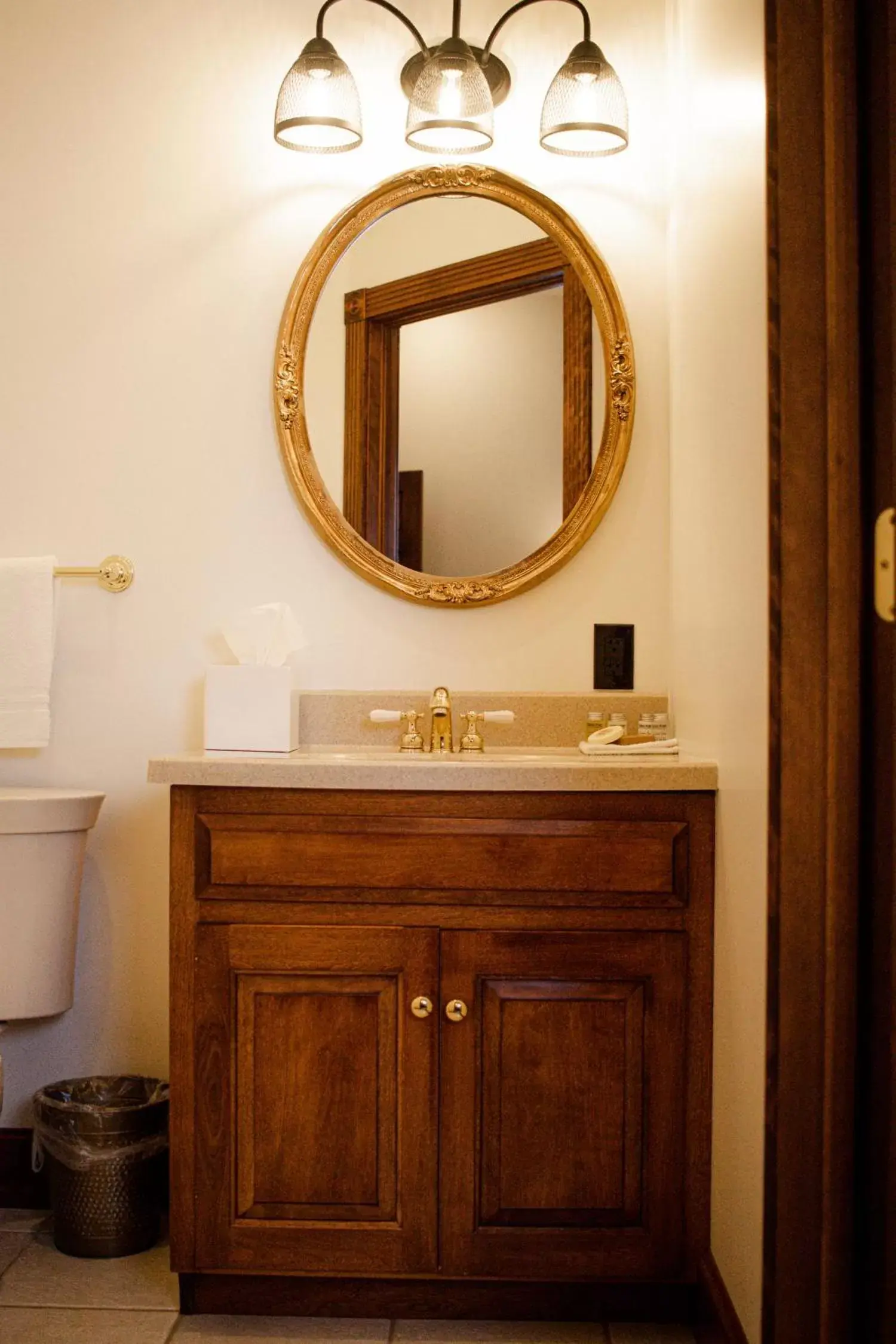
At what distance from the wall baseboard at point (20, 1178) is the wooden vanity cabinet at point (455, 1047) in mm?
637

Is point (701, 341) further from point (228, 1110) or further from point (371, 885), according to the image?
point (228, 1110)

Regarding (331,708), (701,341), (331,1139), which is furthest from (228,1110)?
(701,341)

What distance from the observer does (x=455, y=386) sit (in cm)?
245

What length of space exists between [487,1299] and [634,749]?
92 centimetres

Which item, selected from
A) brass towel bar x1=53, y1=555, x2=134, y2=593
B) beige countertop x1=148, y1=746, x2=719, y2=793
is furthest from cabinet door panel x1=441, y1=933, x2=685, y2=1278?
brass towel bar x1=53, y1=555, x2=134, y2=593

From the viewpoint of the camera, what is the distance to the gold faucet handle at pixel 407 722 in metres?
2.32

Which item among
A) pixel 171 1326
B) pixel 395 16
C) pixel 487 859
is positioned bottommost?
pixel 171 1326

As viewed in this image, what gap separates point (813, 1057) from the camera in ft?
4.79

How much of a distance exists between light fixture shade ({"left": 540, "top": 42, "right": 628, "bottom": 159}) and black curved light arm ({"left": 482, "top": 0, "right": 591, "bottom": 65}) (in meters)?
0.05

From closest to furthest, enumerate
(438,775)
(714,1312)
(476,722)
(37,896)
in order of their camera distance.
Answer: (714,1312) → (438,775) → (37,896) → (476,722)

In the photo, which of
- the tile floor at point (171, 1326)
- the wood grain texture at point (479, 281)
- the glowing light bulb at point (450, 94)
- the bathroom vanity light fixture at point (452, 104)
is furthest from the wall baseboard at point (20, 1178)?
the glowing light bulb at point (450, 94)

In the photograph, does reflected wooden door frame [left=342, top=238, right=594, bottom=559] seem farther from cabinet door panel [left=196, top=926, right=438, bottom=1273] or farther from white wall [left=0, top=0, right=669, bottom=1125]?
cabinet door panel [left=196, top=926, right=438, bottom=1273]

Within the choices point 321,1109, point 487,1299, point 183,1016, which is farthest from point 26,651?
point 487,1299

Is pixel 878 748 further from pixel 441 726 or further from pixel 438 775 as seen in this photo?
pixel 441 726
